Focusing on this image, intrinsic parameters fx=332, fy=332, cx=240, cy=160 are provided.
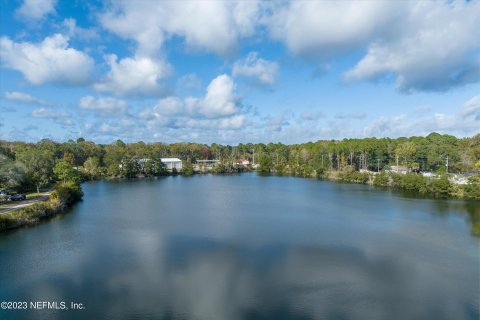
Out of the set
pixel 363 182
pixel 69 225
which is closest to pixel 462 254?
pixel 69 225

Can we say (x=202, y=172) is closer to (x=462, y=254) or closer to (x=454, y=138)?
(x=454, y=138)

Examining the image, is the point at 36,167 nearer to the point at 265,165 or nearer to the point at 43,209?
the point at 43,209

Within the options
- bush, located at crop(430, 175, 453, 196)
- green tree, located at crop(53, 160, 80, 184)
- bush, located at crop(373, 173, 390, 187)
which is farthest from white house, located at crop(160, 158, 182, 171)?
bush, located at crop(430, 175, 453, 196)

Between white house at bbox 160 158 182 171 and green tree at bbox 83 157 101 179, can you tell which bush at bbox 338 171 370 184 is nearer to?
white house at bbox 160 158 182 171

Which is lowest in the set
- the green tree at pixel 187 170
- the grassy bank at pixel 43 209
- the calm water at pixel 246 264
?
the calm water at pixel 246 264

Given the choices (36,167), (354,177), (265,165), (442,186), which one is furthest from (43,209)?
(265,165)

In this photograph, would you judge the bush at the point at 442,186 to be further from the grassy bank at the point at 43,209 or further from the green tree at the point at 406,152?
the grassy bank at the point at 43,209

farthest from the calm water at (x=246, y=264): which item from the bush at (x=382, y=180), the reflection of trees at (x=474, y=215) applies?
the bush at (x=382, y=180)
